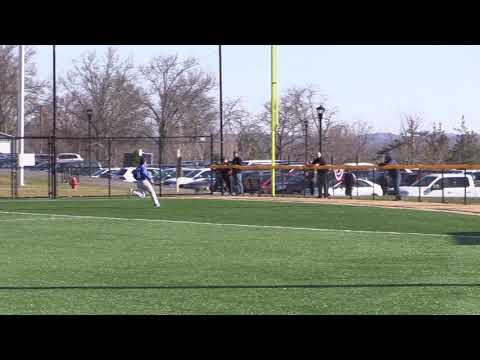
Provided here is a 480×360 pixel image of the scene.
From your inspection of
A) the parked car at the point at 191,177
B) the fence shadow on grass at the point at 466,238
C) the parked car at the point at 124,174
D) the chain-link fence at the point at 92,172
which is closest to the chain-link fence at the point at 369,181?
the chain-link fence at the point at 92,172

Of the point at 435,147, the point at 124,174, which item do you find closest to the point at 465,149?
the point at 435,147

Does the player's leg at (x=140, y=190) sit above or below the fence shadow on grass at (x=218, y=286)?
above

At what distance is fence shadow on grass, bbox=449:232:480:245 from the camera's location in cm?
1670

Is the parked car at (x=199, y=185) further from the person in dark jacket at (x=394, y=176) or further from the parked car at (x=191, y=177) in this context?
the person in dark jacket at (x=394, y=176)

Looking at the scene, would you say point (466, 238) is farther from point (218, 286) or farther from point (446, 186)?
point (446, 186)

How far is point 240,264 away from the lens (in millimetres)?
13375

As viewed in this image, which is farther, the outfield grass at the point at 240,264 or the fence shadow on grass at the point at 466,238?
the fence shadow on grass at the point at 466,238

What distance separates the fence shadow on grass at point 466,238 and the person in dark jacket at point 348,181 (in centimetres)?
1731

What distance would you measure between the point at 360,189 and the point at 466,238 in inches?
785

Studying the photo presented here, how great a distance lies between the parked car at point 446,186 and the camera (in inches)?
1316
